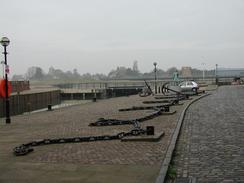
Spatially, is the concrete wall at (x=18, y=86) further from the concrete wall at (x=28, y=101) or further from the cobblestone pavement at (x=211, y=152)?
the cobblestone pavement at (x=211, y=152)

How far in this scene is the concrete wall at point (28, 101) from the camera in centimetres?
3971

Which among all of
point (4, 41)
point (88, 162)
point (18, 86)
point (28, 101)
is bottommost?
point (28, 101)

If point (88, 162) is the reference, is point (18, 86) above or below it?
above

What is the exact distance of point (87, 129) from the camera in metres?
16.0

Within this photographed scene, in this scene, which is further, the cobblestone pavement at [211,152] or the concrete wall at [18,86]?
the concrete wall at [18,86]

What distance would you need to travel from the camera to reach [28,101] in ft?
154

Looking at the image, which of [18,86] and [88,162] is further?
[18,86]

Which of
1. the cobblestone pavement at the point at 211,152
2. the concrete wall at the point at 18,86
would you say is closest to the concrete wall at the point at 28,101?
the concrete wall at the point at 18,86

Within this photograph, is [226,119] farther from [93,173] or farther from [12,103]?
[12,103]

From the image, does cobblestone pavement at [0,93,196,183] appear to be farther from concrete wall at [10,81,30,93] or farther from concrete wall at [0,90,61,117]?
concrete wall at [10,81,30,93]

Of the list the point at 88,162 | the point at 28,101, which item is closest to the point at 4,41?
the point at 88,162

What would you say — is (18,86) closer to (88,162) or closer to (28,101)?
(28,101)

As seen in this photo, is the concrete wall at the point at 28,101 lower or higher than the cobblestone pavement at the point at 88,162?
lower

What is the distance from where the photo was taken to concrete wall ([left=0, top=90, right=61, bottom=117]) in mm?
39706
